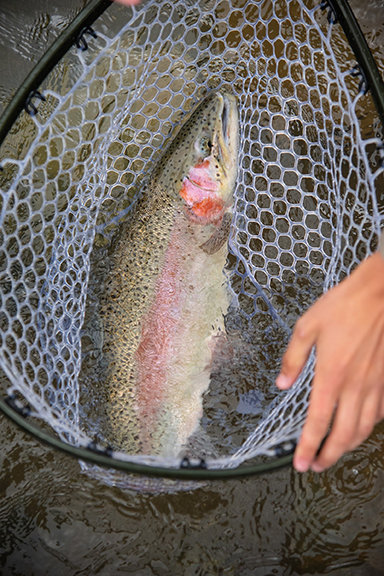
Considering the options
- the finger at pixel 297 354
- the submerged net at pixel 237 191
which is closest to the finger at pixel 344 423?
the finger at pixel 297 354

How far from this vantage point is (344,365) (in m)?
1.30

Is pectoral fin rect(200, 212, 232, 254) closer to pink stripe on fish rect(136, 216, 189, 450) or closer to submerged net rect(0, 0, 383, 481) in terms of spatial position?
pink stripe on fish rect(136, 216, 189, 450)

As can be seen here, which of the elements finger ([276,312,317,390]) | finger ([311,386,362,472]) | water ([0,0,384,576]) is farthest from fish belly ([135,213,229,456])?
finger ([311,386,362,472])

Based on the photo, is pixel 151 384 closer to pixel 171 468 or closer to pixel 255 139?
pixel 171 468

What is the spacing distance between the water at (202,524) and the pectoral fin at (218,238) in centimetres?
116

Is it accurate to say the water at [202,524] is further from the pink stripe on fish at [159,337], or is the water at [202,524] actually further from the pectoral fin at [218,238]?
the pectoral fin at [218,238]

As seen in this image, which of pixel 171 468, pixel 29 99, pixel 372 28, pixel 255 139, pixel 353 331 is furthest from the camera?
pixel 372 28

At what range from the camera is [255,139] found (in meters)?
2.51

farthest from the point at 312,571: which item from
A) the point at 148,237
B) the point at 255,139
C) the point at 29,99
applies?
the point at 29,99

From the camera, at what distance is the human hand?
1297 millimetres

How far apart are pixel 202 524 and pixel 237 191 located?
1673mm

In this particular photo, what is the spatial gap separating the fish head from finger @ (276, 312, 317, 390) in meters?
0.94

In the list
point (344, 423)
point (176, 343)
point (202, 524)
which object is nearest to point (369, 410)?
point (344, 423)

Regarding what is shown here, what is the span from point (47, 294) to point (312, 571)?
182cm
